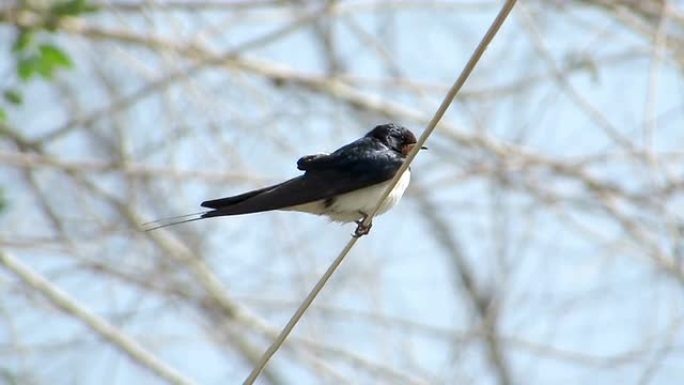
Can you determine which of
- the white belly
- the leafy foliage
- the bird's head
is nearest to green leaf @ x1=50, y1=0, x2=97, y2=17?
the leafy foliage

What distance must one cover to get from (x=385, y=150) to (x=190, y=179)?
1.57 metres

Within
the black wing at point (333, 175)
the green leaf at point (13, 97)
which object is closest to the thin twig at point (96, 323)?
the green leaf at point (13, 97)

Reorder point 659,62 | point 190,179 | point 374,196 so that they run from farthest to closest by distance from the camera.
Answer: point 190,179
point 659,62
point 374,196

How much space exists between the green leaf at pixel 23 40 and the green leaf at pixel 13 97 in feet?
0.62

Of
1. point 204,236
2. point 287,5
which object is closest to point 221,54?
point 287,5

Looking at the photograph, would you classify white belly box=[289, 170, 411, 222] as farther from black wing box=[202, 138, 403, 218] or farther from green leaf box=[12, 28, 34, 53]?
green leaf box=[12, 28, 34, 53]

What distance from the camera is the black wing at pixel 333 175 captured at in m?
3.08

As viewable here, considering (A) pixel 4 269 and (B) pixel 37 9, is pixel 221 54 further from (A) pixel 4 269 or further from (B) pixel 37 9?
(A) pixel 4 269

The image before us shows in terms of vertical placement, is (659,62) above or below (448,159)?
below

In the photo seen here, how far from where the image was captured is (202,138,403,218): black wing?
308cm

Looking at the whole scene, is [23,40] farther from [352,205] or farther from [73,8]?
[352,205]

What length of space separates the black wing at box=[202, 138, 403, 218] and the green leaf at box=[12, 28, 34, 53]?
66.8 inches

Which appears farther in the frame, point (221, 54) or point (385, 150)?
point (221, 54)

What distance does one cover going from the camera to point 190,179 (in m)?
4.93
